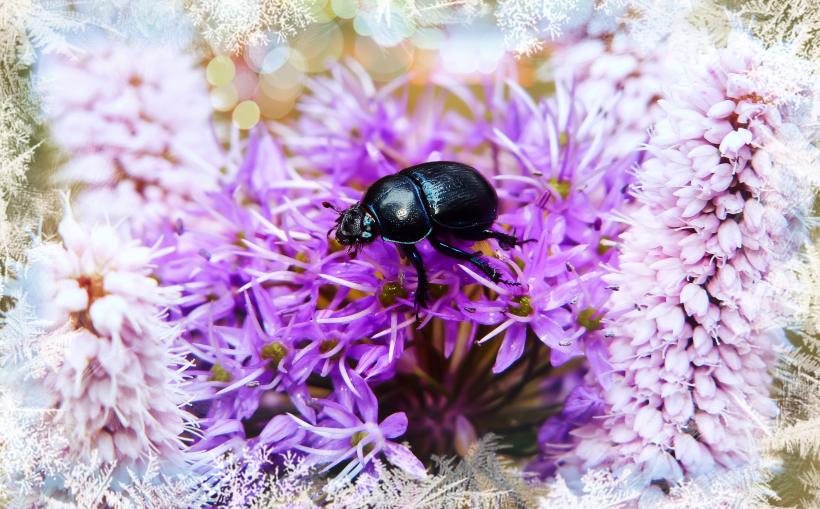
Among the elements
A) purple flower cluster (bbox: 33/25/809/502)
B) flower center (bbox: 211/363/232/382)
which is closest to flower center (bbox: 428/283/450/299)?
purple flower cluster (bbox: 33/25/809/502)

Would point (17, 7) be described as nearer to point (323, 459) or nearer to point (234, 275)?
point (234, 275)

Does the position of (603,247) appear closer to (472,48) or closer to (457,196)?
(457,196)

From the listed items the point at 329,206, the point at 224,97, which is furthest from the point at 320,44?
the point at 329,206

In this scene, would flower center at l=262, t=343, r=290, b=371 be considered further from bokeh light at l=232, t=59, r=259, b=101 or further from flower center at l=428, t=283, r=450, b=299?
bokeh light at l=232, t=59, r=259, b=101

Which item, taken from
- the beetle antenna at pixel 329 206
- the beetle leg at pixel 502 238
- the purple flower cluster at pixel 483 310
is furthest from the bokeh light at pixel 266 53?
the beetle leg at pixel 502 238

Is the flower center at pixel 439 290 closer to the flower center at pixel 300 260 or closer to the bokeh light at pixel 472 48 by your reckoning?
the flower center at pixel 300 260

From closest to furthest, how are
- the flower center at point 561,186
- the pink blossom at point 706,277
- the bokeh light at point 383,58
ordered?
1. the pink blossom at point 706,277
2. the flower center at point 561,186
3. the bokeh light at point 383,58
